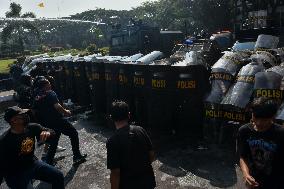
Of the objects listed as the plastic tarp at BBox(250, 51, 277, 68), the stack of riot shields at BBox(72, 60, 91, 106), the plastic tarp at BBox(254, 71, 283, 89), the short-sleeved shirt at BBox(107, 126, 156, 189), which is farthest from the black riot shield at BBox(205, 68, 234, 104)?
the stack of riot shields at BBox(72, 60, 91, 106)

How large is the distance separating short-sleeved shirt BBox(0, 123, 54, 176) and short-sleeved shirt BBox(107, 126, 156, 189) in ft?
4.65

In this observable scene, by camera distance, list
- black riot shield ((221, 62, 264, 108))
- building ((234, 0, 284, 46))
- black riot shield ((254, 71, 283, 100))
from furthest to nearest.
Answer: building ((234, 0, 284, 46)) < black riot shield ((221, 62, 264, 108)) < black riot shield ((254, 71, 283, 100))

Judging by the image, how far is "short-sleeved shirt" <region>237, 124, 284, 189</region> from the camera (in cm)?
303

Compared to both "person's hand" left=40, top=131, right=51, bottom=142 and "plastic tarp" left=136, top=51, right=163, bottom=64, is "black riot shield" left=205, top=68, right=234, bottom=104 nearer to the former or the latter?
"plastic tarp" left=136, top=51, right=163, bottom=64

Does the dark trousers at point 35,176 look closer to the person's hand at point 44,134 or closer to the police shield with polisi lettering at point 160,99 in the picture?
the person's hand at point 44,134

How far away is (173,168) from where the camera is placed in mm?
6090

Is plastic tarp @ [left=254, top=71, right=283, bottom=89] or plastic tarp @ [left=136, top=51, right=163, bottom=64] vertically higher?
plastic tarp @ [left=136, top=51, right=163, bottom=64]

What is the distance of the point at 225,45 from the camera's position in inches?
634

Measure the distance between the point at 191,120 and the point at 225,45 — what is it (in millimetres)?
9645

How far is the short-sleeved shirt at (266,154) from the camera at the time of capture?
119 inches

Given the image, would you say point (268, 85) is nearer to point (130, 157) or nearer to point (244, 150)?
point (244, 150)

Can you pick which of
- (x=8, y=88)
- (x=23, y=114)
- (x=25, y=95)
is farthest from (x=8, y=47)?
(x=23, y=114)

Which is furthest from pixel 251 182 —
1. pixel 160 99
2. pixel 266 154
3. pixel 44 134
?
pixel 160 99

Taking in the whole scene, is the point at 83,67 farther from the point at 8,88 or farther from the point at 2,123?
the point at 8,88
